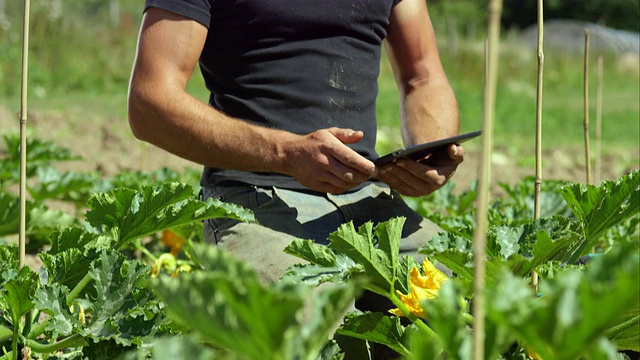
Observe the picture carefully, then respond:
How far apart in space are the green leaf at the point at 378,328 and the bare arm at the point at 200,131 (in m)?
0.58

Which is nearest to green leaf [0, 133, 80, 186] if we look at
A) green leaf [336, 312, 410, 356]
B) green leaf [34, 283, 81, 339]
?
green leaf [34, 283, 81, 339]

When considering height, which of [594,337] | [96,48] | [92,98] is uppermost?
[96,48]

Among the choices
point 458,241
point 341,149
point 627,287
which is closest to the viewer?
point 627,287

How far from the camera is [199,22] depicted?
8.55 feet

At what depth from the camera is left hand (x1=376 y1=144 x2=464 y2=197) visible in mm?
2461

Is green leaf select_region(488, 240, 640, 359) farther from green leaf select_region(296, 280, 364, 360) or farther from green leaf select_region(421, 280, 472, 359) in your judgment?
green leaf select_region(296, 280, 364, 360)

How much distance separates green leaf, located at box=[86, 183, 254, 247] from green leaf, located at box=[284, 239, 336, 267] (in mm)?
301

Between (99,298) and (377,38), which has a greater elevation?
(377,38)

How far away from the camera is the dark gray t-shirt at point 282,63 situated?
8.77ft

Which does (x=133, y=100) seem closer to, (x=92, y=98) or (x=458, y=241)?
(x=458, y=241)

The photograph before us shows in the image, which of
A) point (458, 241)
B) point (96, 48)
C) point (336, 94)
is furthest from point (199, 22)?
Result: point (96, 48)

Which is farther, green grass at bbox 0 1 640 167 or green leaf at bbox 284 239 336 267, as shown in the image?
green grass at bbox 0 1 640 167

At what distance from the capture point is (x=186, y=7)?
102 inches

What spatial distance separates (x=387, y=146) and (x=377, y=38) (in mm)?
5113
